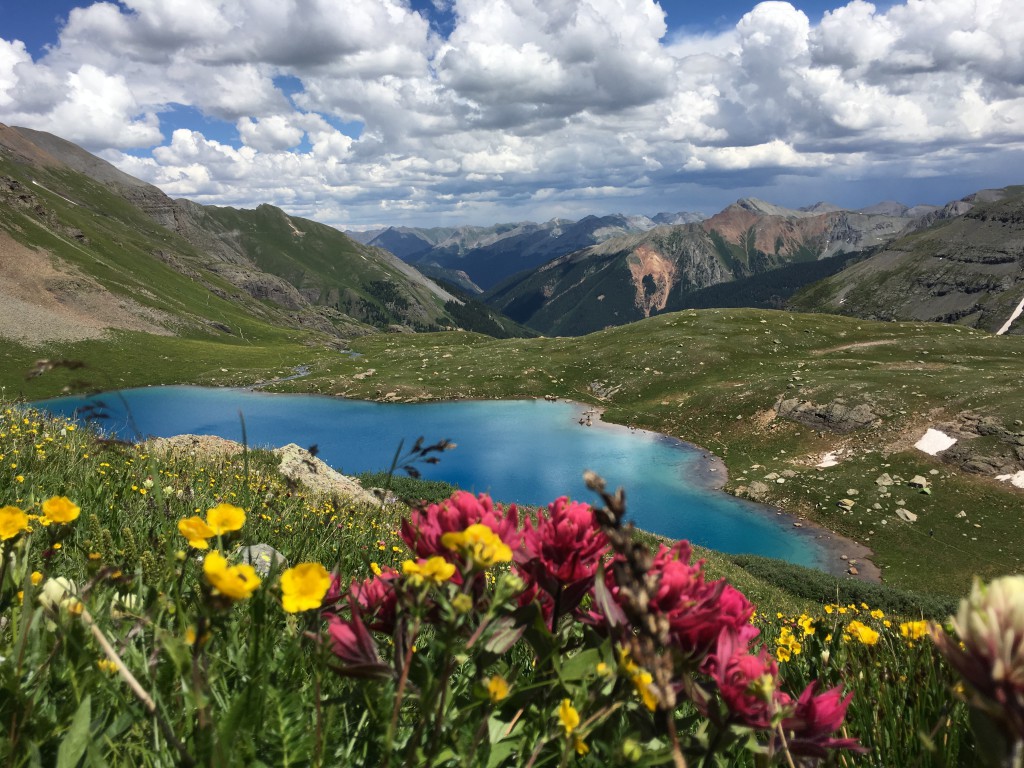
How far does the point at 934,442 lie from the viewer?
39.4m

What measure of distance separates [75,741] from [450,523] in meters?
1.08

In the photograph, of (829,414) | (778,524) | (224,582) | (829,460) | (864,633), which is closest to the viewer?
(224,582)

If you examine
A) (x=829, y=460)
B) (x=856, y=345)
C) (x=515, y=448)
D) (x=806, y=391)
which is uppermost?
(x=856, y=345)

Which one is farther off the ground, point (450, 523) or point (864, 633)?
point (450, 523)

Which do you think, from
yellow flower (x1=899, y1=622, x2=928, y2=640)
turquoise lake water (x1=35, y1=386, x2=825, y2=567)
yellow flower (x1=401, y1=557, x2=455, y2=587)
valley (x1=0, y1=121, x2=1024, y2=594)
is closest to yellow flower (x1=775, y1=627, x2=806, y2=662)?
yellow flower (x1=899, y1=622, x2=928, y2=640)

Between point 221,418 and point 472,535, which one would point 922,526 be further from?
point 221,418

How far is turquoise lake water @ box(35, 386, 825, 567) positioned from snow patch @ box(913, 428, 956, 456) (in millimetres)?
12594

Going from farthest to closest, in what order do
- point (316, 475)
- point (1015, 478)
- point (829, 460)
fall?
1. point (829, 460)
2. point (1015, 478)
3. point (316, 475)

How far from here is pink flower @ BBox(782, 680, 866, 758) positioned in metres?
1.45

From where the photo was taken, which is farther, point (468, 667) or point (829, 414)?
point (829, 414)

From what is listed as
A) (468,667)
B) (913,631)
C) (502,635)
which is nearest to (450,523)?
(502,635)

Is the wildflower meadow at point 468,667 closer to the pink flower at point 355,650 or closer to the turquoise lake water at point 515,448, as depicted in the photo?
the pink flower at point 355,650

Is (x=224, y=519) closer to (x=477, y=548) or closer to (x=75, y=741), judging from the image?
(x=75, y=741)

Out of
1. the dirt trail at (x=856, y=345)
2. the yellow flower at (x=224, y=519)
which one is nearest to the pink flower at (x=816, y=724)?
the yellow flower at (x=224, y=519)
